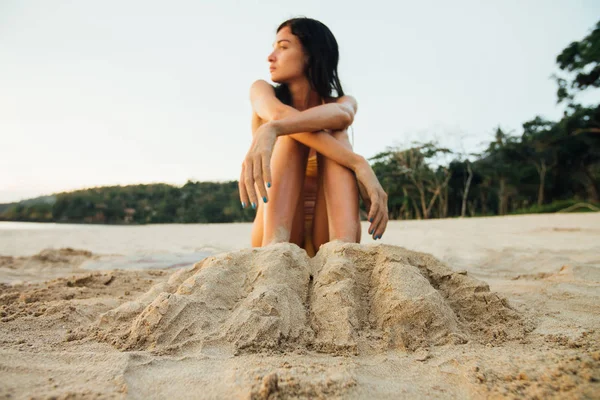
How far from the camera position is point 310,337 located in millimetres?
1073

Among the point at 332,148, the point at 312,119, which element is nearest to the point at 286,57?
the point at 312,119

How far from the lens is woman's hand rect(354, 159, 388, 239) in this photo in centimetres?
188

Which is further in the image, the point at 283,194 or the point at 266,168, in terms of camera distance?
the point at 283,194

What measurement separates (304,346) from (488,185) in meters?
23.9

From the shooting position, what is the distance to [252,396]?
754mm

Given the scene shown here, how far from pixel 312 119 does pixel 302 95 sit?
53 cm

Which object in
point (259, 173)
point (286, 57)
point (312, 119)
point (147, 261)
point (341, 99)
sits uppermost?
point (286, 57)

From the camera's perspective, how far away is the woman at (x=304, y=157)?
1.78 m

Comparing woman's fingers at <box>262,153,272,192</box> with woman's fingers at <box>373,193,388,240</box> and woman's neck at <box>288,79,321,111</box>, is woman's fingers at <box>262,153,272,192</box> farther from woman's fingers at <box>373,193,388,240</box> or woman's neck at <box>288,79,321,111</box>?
woman's neck at <box>288,79,321,111</box>

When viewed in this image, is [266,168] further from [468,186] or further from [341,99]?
[468,186]

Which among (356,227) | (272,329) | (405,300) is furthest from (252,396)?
(356,227)

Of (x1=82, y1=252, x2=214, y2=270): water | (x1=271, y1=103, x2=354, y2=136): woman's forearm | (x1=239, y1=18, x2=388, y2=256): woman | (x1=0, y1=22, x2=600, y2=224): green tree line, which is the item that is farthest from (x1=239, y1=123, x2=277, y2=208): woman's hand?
(x1=0, y1=22, x2=600, y2=224): green tree line

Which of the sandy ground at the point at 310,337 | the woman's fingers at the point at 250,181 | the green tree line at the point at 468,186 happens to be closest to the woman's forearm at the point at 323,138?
the woman's fingers at the point at 250,181

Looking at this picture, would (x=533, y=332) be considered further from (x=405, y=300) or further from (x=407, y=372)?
(x=407, y=372)
